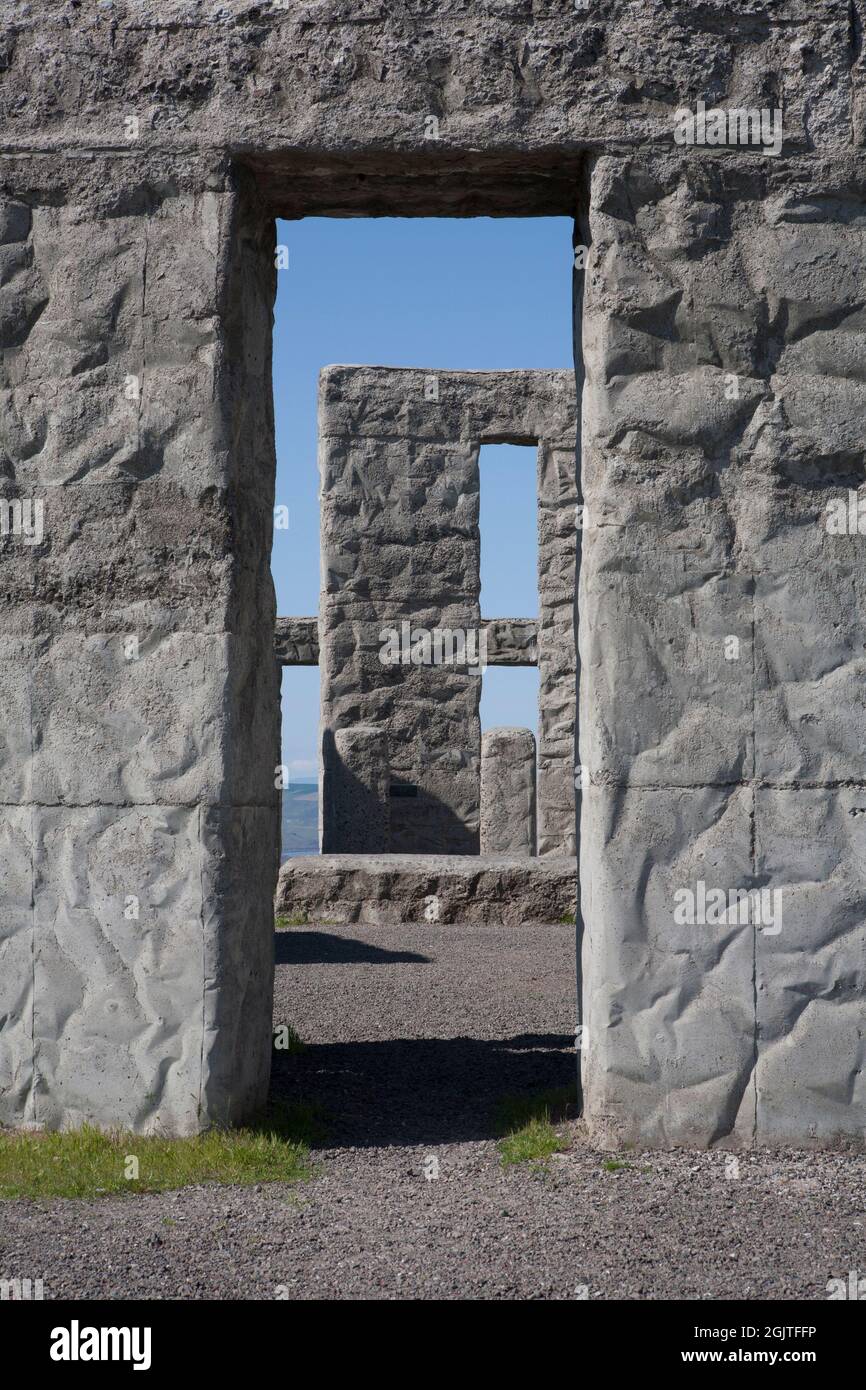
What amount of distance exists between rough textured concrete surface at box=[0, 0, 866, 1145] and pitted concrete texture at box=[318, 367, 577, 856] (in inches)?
389

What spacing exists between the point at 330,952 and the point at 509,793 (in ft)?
17.9

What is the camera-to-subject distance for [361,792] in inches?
540

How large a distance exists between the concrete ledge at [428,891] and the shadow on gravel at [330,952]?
735 mm

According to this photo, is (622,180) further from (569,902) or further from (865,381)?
(569,902)

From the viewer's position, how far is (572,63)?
14.9 feet

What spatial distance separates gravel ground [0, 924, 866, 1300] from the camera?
3381mm

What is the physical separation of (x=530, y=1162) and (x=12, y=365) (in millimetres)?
3100

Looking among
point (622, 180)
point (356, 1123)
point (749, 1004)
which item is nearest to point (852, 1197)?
point (749, 1004)

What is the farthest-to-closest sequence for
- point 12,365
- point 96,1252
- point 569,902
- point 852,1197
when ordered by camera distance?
point 569,902 → point 12,365 → point 852,1197 → point 96,1252

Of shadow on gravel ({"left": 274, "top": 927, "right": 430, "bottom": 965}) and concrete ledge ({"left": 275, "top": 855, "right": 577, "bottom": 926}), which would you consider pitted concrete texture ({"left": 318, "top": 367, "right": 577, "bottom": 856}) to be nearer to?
concrete ledge ({"left": 275, "top": 855, "right": 577, "bottom": 926})

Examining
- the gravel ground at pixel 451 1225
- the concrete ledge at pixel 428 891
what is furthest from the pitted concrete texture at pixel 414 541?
the gravel ground at pixel 451 1225

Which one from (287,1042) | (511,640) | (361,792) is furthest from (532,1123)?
(511,640)

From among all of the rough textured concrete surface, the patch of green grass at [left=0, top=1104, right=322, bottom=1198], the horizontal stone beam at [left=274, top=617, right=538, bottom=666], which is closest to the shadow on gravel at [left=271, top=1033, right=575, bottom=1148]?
the patch of green grass at [left=0, top=1104, right=322, bottom=1198]

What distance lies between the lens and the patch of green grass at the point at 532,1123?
14.5 feet
